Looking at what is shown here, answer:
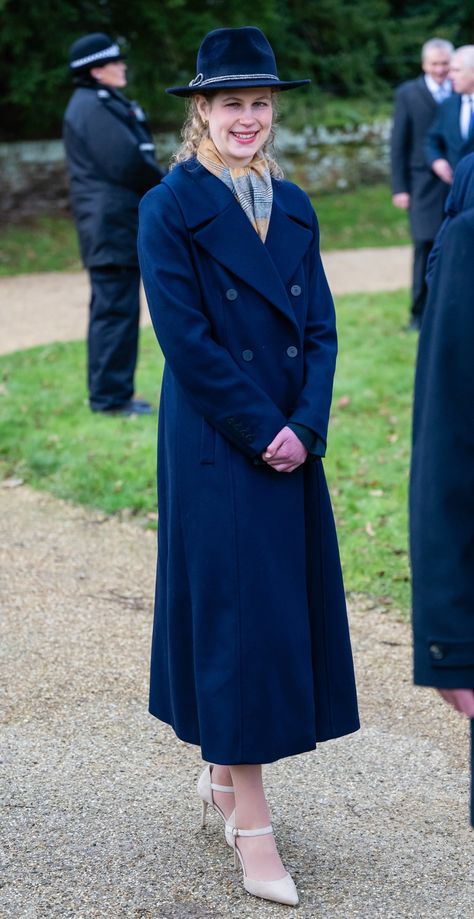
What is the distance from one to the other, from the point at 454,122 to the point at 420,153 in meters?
0.95

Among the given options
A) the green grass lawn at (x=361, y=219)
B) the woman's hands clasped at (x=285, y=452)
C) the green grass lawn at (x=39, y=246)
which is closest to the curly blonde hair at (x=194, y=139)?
the woman's hands clasped at (x=285, y=452)

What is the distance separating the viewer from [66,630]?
4.89 metres

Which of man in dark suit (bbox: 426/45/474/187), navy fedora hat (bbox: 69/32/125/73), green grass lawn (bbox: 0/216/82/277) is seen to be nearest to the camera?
navy fedora hat (bbox: 69/32/125/73)

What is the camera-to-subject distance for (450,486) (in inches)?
77.9

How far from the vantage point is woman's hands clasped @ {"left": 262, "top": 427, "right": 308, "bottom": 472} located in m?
2.98

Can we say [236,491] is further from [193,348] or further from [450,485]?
[450,485]

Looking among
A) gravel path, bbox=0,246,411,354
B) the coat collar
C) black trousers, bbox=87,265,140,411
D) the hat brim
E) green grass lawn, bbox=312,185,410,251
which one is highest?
the hat brim

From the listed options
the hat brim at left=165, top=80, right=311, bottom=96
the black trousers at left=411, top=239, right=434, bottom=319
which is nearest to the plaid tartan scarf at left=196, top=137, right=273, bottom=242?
the hat brim at left=165, top=80, right=311, bottom=96

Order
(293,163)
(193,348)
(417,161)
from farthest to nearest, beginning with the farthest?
1. (293,163)
2. (417,161)
3. (193,348)

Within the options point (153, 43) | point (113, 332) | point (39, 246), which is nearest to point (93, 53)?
point (113, 332)

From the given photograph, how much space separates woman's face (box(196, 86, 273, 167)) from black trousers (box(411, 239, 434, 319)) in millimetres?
6698

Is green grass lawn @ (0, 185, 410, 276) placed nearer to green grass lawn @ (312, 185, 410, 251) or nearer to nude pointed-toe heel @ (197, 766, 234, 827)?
green grass lawn @ (312, 185, 410, 251)

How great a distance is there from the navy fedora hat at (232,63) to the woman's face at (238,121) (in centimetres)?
5

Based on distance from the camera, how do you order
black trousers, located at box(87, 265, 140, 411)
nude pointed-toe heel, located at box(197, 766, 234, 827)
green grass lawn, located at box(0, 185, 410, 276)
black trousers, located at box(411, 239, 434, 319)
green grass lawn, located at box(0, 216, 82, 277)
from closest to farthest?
nude pointed-toe heel, located at box(197, 766, 234, 827), black trousers, located at box(87, 265, 140, 411), black trousers, located at box(411, 239, 434, 319), green grass lawn, located at box(0, 216, 82, 277), green grass lawn, located at box(0, 185, 410, 276)
